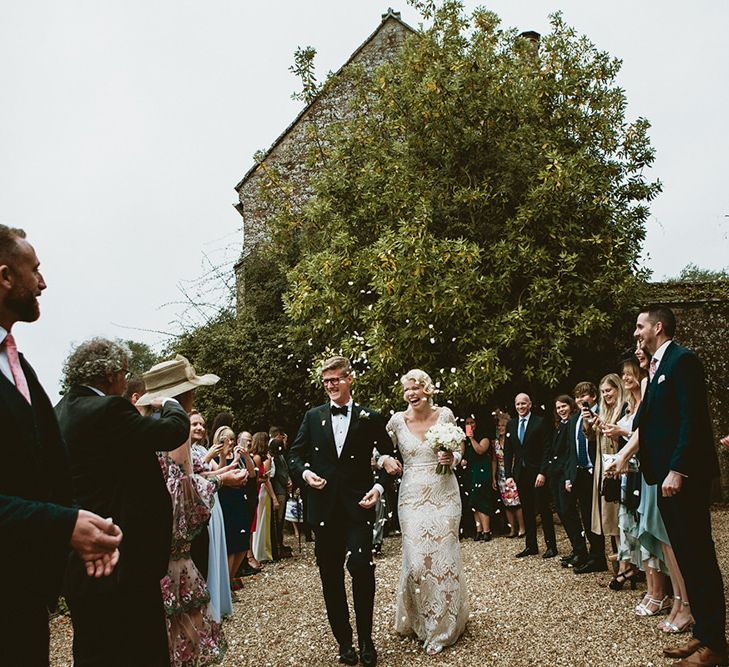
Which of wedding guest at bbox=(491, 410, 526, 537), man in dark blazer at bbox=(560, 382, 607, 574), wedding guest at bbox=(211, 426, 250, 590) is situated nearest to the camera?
wedding guest at bbox=(211, 426, 250, 590)

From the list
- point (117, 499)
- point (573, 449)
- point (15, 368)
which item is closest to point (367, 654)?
point (117, 499)

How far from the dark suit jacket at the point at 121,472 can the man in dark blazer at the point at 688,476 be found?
348 centimetres

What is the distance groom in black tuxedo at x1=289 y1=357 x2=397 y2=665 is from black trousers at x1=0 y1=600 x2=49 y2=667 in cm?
342

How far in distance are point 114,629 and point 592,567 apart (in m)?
6.96

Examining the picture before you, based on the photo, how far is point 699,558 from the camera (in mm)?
4754

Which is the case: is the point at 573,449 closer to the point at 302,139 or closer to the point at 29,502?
the point at 29,502

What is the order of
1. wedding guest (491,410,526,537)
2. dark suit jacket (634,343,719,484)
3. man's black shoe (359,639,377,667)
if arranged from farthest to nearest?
1. wedding guest (491,410,526,537)
2. man's black shoe (359,639,377,667)
3. dark suit jacket (634,343,719,484)

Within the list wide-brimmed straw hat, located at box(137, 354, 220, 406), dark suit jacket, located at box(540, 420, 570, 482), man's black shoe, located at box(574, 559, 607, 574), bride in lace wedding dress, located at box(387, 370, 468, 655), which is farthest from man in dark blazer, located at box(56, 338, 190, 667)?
dark suit jacket, located at box(540, 420, 570, 482)

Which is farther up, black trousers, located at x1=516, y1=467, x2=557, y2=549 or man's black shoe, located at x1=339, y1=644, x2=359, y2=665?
black trousers, located at x1=516, y1=467, x2=557, y2=549

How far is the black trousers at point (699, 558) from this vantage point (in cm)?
468

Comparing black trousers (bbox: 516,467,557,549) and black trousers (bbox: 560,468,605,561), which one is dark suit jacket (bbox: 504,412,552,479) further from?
black trousers (bbox: 560,468,605,561)

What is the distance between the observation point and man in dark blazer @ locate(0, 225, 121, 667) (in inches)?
87.6

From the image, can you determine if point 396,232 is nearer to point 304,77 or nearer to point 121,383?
point 304,77

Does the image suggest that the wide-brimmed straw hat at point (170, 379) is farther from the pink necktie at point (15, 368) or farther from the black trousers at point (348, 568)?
the pink necktie at point (15, 368)
